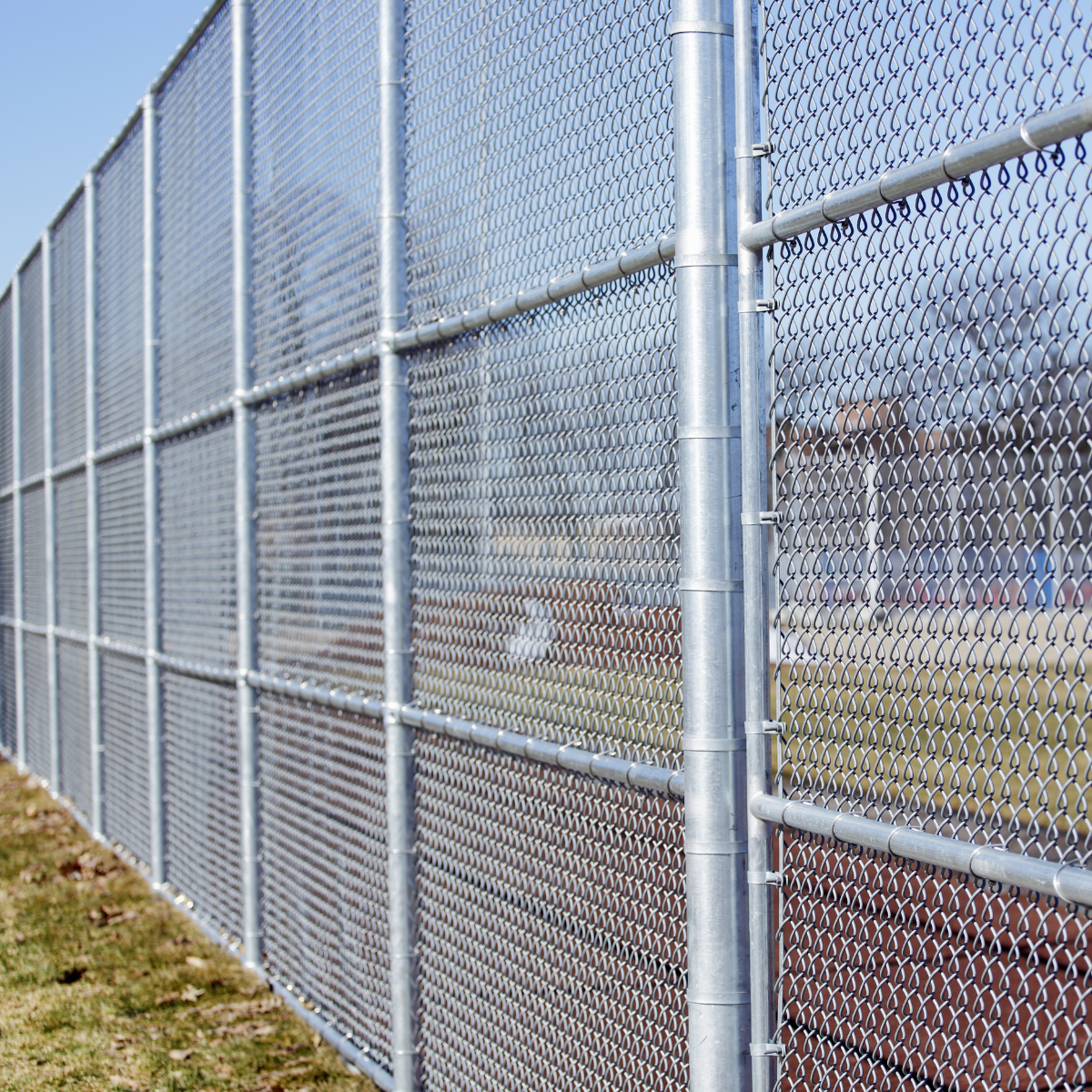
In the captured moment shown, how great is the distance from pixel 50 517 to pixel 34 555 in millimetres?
1714

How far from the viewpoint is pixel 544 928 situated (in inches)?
151

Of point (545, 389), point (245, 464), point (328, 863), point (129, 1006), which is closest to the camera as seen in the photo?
point (545, 389)

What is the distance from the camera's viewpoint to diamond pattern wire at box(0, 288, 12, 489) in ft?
48.9

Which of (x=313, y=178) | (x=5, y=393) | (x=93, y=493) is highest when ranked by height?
(x=5, y=393)

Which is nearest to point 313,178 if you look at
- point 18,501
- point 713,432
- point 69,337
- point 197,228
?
point 197,228

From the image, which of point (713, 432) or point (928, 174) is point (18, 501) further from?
point (928, 174)

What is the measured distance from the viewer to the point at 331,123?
5.49 metres

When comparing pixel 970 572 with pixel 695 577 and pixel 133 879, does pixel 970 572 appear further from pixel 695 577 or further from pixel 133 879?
pixel 133 879

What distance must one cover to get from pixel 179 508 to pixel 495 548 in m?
4.14

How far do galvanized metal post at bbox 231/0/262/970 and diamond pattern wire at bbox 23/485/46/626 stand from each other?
279 inches

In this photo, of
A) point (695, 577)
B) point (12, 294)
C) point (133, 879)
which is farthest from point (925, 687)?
point (12, 294)

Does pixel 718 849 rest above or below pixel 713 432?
below

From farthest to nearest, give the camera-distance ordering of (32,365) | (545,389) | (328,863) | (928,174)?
(32,365), (328,863), (545,389), (928,174)

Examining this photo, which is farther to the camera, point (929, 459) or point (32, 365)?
point (32, 365)
